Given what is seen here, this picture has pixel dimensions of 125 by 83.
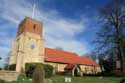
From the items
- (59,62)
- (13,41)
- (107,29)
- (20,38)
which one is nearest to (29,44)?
(20,38)

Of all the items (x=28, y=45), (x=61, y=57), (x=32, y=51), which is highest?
(x=28, y=45)

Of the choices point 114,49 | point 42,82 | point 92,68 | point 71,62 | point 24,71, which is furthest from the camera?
point 92,68

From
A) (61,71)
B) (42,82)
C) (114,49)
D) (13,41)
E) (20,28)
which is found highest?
(20,28)

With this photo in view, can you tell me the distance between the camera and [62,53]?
47.7 m

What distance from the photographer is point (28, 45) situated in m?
36.6

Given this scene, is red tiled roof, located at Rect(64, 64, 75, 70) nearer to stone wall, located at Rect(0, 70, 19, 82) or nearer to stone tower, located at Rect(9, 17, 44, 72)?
stone tower, located at Rect(9, 17, 44, 72)

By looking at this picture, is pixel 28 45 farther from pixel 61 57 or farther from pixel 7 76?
pixel 7 76

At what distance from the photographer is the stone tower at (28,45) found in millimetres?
35062

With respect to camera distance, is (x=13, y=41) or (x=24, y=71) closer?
(x=24, y=71)

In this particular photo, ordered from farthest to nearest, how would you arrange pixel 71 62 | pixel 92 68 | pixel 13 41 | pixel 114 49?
pixel 92 68
pixel 71 62
pixel 13 41
pixel 114 49

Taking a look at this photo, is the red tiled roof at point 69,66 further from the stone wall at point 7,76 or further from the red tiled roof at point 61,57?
the stone wall at point 7,76

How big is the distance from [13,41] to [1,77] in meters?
20.3

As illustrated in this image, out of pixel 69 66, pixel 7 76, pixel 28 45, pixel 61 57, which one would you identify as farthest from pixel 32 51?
pixel 7 76

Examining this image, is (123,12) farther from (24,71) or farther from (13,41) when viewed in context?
(13,41)
